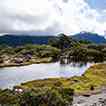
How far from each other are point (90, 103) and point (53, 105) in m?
33.3

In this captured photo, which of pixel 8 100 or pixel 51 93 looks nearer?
pixel 51 93

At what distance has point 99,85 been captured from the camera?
119875mm

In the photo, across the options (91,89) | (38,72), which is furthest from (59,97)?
(38,72)

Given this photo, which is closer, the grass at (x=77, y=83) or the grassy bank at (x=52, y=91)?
the grassy bank at (x=52, y=91)

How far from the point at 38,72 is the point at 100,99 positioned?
10073 cm

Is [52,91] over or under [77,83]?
over

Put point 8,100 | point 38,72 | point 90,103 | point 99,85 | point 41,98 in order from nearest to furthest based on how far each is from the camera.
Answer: point 41,98 → point 8,100 → point 90,103 → point 99,85 → point 38,72

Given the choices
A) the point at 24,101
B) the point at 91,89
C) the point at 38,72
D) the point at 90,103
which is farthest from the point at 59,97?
the point at 38,72

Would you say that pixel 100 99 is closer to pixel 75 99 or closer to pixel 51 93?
pixel 75 99

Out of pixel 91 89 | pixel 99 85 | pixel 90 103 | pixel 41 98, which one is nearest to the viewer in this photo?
pixel 41 98

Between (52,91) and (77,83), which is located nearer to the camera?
(52,91)

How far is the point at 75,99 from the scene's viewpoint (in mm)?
92188

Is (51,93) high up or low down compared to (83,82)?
up

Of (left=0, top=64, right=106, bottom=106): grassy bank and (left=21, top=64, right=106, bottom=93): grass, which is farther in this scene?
(left=21, top=64, right=106, bottom=93): grass
